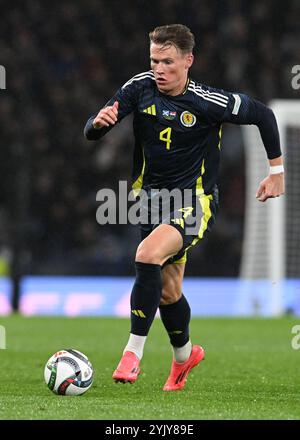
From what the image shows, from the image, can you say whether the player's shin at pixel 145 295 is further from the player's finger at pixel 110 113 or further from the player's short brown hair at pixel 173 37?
the player's short brown hair at pixel 173 37

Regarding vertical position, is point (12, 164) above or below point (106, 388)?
above

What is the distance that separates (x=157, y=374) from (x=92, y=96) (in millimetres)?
9413

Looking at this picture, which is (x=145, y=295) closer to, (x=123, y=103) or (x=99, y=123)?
(x=99, y=123)

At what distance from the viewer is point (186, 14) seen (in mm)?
15664

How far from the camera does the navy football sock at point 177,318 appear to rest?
17.4 ft

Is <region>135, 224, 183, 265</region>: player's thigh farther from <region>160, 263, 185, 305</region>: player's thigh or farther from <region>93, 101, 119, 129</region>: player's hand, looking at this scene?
<region>93, 101, 119, 129</region>: player's hand

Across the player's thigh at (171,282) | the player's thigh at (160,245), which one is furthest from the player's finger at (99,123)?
the player's thigh at (171,282)

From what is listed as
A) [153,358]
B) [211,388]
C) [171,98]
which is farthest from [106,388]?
[153,358]

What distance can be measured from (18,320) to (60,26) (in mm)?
6132

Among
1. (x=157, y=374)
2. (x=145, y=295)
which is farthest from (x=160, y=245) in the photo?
(x=157, y=374)

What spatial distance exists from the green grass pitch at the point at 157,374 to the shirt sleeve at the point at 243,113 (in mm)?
1273

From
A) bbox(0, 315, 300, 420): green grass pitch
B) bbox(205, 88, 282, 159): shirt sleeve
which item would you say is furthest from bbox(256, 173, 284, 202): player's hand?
bbox(0, 315, 300, 420): green grass pitch

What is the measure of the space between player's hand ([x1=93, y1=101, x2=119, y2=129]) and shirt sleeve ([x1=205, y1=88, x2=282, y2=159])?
57 centimetres
